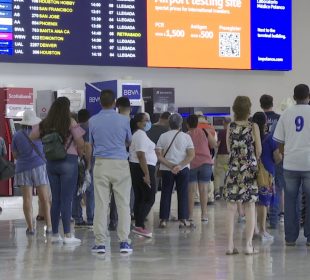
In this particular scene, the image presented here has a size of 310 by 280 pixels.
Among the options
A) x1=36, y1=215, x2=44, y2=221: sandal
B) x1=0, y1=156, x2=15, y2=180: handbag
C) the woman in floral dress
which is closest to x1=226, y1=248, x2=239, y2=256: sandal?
the woman in floral dress

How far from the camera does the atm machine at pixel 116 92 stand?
38.0 feet

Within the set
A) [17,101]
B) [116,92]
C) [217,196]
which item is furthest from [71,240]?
[217,196]

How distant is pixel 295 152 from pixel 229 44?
7.17 meters

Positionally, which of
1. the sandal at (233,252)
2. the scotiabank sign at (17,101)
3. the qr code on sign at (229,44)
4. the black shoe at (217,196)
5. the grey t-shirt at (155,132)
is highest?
the qr code on sign at (229,44)

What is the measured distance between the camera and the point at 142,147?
8070 millimetres

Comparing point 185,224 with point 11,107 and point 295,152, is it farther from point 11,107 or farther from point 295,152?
point 11,107

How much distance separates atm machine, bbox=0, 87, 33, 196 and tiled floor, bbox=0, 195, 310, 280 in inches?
161

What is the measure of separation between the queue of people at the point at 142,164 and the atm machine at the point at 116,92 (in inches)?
94.0

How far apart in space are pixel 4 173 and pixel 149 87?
21.4 ft

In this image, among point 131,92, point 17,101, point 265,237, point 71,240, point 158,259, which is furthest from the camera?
point 17,101

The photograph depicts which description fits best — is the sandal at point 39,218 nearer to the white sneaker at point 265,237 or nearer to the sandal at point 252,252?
the white sneaker at point 265,237

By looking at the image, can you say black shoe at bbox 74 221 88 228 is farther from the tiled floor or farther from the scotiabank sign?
the scotiabank sign

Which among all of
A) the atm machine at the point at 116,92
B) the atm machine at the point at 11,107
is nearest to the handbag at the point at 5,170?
the atm machine at the point at 116,92

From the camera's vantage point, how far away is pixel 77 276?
5.90 m
